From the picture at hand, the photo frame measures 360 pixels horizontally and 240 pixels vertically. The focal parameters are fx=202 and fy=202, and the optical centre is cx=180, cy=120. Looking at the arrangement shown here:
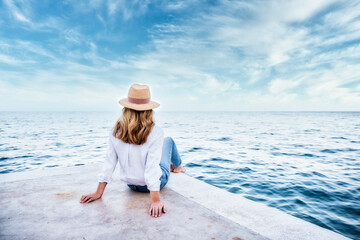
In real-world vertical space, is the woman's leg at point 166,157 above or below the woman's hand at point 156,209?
above

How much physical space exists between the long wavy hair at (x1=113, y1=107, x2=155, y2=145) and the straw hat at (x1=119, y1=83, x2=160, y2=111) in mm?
83

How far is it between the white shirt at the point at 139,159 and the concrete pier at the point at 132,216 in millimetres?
338

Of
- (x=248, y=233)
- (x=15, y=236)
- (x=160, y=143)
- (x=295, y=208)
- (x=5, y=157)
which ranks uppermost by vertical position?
(x=160, y=143)

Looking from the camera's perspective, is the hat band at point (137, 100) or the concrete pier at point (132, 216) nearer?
the concrete pier at point (132, 216)

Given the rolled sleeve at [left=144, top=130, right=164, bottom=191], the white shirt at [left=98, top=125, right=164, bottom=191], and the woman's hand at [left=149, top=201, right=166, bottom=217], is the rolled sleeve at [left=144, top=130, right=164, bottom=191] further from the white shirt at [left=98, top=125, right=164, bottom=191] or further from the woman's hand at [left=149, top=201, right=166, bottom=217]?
the woman's hand at [left=149, top=201, right=166, bottom=217]

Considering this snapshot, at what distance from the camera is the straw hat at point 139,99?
2.16 metres

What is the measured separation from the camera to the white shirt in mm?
2242

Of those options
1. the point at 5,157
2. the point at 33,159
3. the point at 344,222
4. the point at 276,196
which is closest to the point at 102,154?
the point at 33,159

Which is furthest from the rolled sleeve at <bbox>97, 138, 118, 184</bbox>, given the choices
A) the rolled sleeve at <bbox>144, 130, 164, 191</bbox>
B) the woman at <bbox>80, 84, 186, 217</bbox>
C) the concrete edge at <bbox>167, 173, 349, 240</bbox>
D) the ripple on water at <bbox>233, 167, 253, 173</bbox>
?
the ripple on water at <bbox>233, 167, 253, 173</bbox>

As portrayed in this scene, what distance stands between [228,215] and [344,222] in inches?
102

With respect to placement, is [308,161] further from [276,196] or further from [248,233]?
[248,233]

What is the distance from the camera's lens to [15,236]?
1806mm

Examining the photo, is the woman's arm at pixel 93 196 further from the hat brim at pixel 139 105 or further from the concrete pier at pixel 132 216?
the hat brim at pixel 139 105

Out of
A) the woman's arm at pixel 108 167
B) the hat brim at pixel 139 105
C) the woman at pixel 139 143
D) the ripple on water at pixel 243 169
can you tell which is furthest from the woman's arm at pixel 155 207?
the ripple on water at pixel 243 169
